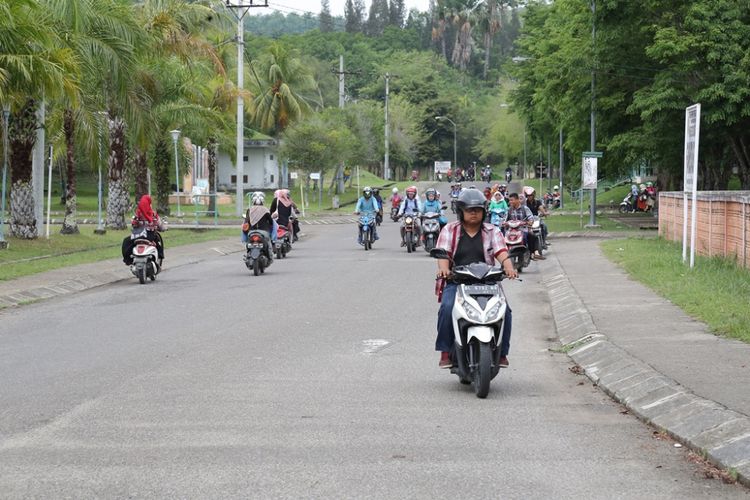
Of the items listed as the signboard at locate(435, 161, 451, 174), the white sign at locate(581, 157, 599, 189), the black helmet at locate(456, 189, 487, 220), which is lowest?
the black helmet at locate(456, 189, 487, 220)

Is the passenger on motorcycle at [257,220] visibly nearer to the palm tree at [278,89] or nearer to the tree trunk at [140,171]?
the tree trunk at [140,171]

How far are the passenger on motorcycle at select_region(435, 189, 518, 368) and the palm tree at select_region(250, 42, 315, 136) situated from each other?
69.1 m

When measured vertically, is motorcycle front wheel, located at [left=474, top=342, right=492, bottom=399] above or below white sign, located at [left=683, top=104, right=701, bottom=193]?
below

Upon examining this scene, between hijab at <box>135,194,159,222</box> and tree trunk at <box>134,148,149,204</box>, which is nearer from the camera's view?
hijab at <box>135,194,159,222</box>

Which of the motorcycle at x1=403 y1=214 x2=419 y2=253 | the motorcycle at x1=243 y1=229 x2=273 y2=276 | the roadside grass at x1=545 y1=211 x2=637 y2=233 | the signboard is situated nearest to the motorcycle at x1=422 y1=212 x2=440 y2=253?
the motorcycle at x1=403 y1=214 x2=419 y2=253

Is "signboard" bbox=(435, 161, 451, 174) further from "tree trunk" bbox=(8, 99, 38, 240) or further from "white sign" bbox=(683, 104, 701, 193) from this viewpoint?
"white sign" bbox=(683, 104, 701, 193)

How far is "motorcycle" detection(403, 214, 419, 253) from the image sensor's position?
31.9 metres

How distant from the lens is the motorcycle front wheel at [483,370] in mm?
9773

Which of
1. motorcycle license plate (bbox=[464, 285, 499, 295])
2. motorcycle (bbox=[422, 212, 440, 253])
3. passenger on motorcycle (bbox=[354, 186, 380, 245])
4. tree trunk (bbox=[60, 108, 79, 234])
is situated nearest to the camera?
motorcycle license plate (bbox=[464, 285, 499, 295])

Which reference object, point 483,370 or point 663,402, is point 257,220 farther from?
point 663,402

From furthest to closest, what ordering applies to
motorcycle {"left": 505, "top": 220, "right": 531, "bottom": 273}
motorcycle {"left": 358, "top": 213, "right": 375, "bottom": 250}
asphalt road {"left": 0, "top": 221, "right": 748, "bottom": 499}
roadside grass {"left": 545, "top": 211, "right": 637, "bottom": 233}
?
roadside grass {"left": 545, "top": 211, "right": 637, "bottom": 233} < motorcycle {"left": 358, "top": 213, "right": 375, "bottom": 250} < motorcycle {"left": 505, "top": 220, "right": 531, "bottom": 273} < asphalt road {"left": 0, "top": 221, "right": 748, "bottom": 499}

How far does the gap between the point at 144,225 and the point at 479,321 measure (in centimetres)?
1401

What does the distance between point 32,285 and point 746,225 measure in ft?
42.0

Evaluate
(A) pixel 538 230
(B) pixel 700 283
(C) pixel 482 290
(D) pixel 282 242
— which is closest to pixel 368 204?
(D) pixel 282 242
